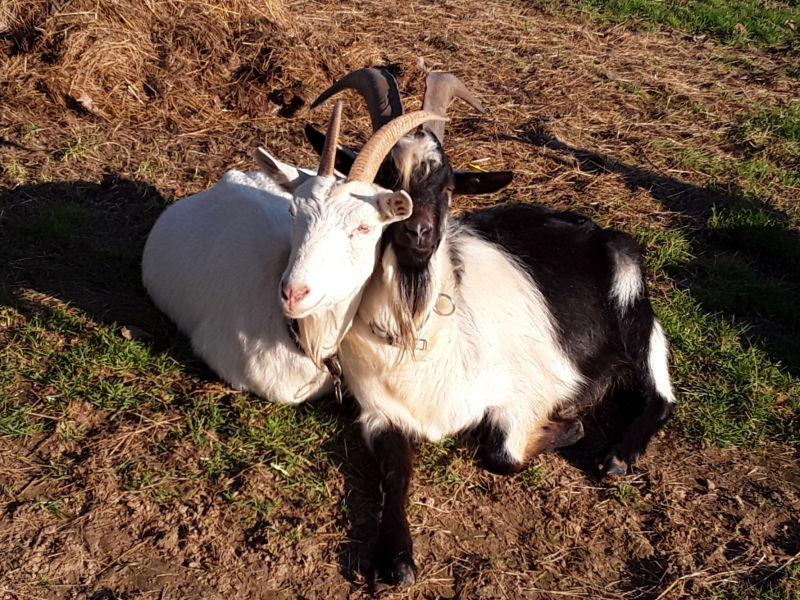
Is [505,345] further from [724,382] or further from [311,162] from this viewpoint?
[311,162]

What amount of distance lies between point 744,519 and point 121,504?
109 inches

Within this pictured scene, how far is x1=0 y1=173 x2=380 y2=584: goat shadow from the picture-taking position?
12.9 feet

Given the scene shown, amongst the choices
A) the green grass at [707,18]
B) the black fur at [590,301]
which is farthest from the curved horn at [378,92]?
the green grass at [707,18]

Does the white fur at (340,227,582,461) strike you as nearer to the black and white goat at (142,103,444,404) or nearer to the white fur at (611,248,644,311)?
the black and white goat at (142,103,444,404)

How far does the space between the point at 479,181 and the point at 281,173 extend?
87 cm

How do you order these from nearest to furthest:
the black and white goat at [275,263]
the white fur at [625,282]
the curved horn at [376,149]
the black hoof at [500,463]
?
the black and white goat at [275,263] < the curved horn at [376,149] < the black hoof at [500,463] < the white fur at [625,282]

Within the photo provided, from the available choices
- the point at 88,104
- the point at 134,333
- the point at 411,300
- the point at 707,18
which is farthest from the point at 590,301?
the point at 707,18

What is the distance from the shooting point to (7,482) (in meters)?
3.62

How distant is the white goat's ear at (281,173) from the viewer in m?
3.75

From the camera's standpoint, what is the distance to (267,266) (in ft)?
13.6

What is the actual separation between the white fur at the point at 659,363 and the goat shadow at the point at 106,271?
162cm

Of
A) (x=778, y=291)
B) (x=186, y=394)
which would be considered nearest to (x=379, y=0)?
(x=778, y=291)

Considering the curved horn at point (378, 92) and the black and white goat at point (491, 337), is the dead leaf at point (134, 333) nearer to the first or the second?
the black and white goat at point (491, 337)

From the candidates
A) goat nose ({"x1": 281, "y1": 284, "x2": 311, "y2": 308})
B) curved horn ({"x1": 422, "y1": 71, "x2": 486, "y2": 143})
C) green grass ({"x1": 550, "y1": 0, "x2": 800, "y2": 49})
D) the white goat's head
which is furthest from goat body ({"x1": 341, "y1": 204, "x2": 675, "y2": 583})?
green grass ({"x1": 550, "y1": 0, "x2": 800, "y2": 49})
